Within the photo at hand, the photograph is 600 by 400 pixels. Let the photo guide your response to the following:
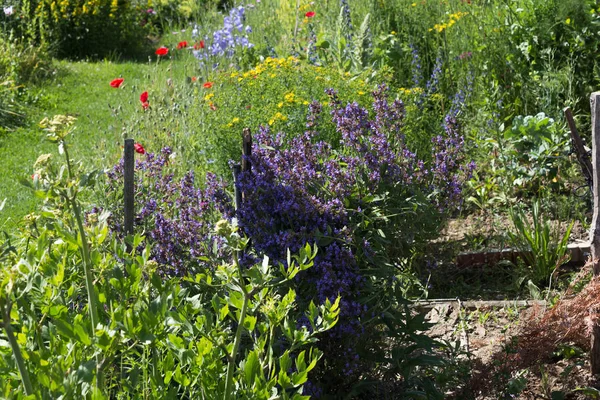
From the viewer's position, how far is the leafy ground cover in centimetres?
194

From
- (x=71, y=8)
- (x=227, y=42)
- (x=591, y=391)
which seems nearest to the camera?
(x=591, y=391)

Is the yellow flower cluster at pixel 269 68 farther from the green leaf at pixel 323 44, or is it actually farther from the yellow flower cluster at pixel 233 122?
the green leaf at pixel 323 44

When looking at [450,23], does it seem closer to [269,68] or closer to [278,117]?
[269,68]

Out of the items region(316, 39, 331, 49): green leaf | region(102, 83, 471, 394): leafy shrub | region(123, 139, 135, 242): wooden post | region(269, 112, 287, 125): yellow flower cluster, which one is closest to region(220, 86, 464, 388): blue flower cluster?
region(102, 83, 471, 394): leafy shrub

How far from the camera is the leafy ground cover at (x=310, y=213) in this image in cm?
194

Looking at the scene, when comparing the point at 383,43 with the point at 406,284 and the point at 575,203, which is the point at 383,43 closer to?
the point at 575,203

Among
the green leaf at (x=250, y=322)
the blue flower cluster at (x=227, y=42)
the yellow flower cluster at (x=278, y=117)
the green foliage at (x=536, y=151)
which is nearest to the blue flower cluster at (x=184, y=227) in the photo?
the green leaf at (x=250, y=322)

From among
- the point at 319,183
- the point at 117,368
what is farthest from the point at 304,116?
the point at 117,368

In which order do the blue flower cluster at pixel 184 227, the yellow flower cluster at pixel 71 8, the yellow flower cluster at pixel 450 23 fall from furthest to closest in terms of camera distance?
the yellow flower cluster at pixel 71 8 → the yellow flower cluster at pixel 450 23 → the blue flower cluster at pixel 184 227

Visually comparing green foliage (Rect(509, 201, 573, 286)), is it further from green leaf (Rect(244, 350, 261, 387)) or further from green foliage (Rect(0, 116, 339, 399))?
green leaf (Rect(244, 350, 261, 387))

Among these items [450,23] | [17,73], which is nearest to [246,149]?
[450,23]

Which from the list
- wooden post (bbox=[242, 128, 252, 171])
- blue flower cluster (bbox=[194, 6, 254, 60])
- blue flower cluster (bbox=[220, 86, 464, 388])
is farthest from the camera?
blue flower cluster (bbox=[194, 6, 254, 60])

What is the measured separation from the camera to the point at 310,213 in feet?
9.78

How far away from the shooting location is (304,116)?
5223 mm
